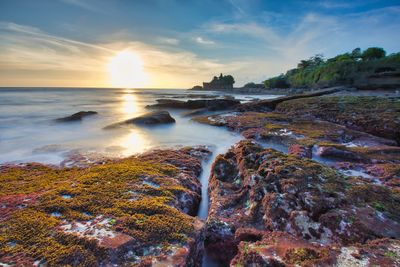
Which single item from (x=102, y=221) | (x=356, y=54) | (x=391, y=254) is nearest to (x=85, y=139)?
(x=102, y=221)

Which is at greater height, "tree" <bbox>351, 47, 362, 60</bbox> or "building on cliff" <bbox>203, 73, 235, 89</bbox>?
"tree" <bbox>351, 47, 362, 60</bbox>

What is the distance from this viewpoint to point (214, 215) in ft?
18.6

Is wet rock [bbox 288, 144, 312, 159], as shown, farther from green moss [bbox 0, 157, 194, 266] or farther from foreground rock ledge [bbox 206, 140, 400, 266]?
green moss [bbox 0, 157, 194, 266]

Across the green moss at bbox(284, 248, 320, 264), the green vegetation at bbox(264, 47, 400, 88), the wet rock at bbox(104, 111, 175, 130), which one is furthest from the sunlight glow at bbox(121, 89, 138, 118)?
the green vegetation at bbox(264, 47, 400, 88)

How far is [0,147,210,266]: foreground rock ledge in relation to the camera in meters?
3.68

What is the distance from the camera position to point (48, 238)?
3.94 meters

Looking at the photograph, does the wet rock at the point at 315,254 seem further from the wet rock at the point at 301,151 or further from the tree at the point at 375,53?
the tree at the point at 375,53

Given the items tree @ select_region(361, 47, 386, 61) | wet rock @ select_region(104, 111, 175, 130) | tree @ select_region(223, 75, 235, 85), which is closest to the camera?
wet rock @ select_region(104, 111, 175, 130)

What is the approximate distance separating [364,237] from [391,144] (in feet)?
34.3

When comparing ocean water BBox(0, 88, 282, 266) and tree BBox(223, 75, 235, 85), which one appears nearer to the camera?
ocean water BBox(0, 88, 282, 266)

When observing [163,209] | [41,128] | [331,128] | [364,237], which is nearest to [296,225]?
[364,237]

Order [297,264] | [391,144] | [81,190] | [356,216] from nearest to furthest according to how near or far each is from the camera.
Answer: [297,264]
[356,216]
[81,190]
[391,144]

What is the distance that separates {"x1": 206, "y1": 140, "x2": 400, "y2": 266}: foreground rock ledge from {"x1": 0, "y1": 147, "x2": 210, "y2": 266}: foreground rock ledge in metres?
0.86

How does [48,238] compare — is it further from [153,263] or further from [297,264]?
[297,264]
